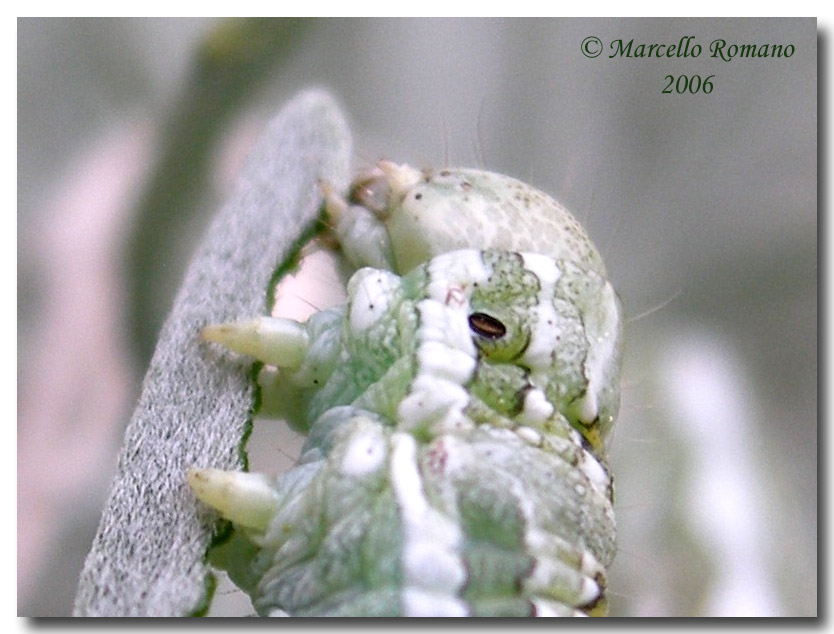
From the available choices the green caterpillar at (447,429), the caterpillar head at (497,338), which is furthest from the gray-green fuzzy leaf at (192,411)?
the caterpillar head at (497,338)

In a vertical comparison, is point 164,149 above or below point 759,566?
above

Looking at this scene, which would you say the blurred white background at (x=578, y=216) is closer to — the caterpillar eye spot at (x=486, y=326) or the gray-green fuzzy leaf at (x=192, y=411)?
the gray-green fuzzy leaf at (x=192, y=411)

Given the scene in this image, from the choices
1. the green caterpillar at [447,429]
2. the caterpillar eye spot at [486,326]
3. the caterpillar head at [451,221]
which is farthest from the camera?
the caterpillar head at [451,221]

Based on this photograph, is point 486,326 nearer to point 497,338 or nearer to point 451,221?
point 497,338

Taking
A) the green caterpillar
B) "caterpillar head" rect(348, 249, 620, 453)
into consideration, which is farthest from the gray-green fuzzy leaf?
"caterpillar head" rect(348, 249, 620, 453)

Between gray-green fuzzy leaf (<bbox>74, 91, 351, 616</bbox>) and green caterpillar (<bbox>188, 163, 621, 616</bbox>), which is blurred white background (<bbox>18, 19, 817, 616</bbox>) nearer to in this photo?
gray-green fuzzy leaf (<bbox>74, 91, 351, 616</bbox>)

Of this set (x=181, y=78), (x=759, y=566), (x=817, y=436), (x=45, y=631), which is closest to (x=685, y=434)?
(x=759, y=566)

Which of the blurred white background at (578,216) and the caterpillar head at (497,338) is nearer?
the caterpillar head at (497,338)

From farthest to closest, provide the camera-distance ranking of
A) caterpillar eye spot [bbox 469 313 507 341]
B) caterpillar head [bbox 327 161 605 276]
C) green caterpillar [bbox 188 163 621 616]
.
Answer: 1. caterpillar head [bbox 327 161 605 276]
2. caterpillar eye spot [bbox 469 313 507 341]
3. green caterpillar [bbox 188 163 621 616]
